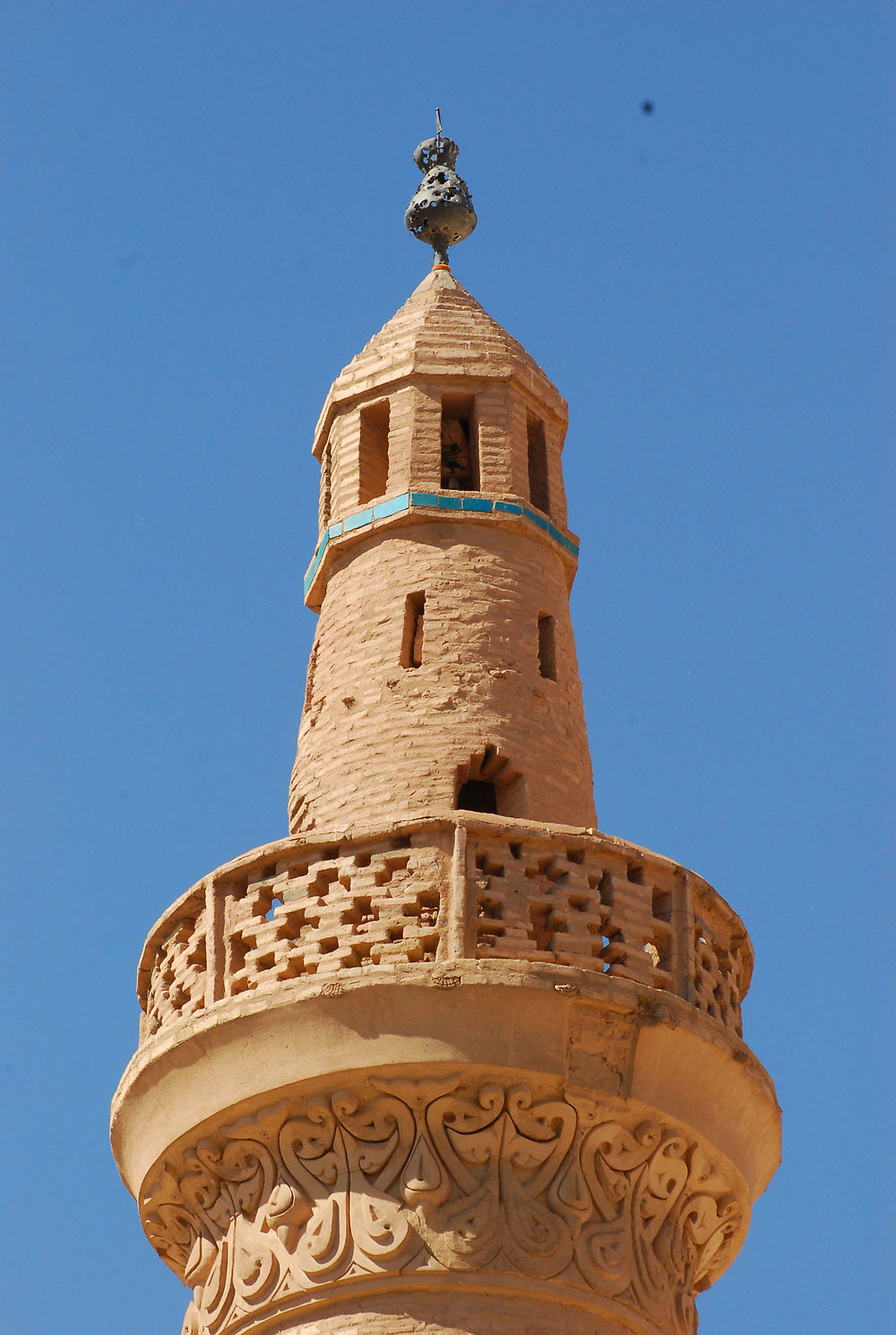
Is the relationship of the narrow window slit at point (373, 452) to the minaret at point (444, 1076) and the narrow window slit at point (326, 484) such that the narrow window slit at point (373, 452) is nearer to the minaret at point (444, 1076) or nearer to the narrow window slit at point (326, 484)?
the narrow window slit at point (326, 484)

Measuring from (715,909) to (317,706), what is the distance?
2.74 m

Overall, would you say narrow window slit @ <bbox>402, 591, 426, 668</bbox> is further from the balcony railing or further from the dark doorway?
the balcony railing

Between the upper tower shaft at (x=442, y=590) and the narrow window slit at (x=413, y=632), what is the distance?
0.01 meters

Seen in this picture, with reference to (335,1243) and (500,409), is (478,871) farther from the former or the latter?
(500,409)

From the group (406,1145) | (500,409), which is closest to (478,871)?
(406,1145)

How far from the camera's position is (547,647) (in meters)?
13.9

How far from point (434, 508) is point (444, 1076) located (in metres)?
3.94

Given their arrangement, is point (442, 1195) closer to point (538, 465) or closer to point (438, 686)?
point (438, 686)

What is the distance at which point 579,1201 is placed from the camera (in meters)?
11.2

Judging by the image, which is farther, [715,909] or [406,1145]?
[715,909]

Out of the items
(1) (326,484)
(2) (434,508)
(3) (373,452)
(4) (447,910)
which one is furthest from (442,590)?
(4) (447,910)

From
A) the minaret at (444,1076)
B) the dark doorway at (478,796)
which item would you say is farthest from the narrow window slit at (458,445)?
the minaret at (444,1076)

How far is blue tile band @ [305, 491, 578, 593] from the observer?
13969 millimetres

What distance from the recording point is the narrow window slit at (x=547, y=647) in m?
13.8
